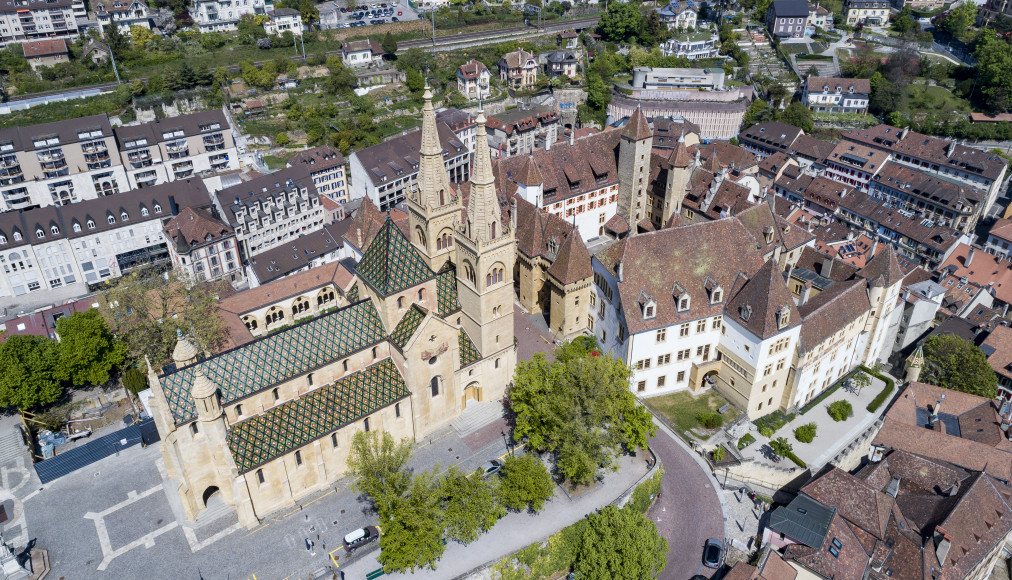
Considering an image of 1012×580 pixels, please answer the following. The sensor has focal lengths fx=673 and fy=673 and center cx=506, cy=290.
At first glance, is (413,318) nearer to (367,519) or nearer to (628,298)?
(367,519)

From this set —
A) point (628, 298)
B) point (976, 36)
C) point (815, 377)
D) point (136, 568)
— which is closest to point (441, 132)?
point (628, 298)

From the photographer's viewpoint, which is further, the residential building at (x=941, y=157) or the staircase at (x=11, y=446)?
the residential building at (x=941, y=157)

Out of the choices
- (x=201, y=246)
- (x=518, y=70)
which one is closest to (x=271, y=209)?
(x=201, y=246)

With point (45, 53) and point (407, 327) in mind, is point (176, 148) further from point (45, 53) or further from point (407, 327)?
point (407, 327)

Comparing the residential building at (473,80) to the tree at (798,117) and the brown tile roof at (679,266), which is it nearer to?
the tree at (798,117)

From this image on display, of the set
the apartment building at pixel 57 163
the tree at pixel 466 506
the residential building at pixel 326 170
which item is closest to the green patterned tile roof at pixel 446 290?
the tree at pixel 466 506

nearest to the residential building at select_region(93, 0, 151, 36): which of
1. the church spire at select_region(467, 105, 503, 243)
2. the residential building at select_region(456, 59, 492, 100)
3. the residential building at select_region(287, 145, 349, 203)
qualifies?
the residential building at select_region(456, 59, 492, 100)
